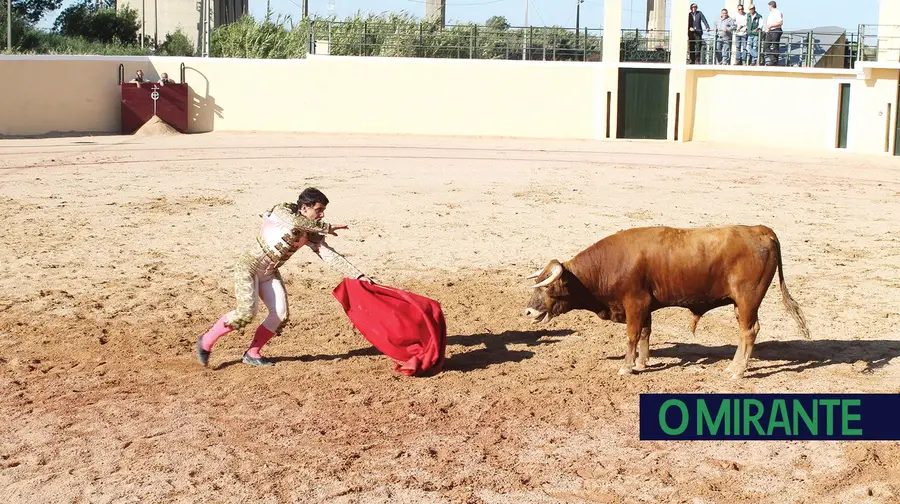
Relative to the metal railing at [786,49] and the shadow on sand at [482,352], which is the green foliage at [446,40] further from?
the shadow on sand at [482,352]

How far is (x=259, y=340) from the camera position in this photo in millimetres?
9273

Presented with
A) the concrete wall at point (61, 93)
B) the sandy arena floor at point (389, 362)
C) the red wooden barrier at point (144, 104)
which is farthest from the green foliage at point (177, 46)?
the sandy arena floor at point (389, 362)

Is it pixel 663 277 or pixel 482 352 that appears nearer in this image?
pixel 663 277

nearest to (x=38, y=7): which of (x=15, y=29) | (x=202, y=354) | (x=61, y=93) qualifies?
(x=15, y=29)

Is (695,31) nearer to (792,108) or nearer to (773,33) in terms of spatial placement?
(773,33)

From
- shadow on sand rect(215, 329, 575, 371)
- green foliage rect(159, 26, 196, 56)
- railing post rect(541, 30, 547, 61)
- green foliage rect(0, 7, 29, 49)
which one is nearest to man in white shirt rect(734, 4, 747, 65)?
railing post rect(541, 30, 547, 61)

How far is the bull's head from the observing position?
898 cm

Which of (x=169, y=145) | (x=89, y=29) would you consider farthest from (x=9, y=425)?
(x=89, y=29)

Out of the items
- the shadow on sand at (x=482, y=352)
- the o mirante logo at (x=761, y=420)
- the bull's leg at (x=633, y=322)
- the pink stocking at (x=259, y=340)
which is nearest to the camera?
the o mirante logo at (x=761, y=420)

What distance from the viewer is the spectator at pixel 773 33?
3059 cm

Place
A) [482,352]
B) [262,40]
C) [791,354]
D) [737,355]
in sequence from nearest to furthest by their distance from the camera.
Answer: [737,355] < [791,354] < [482,352] < [262,40]

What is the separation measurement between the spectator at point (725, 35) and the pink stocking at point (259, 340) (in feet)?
81.3

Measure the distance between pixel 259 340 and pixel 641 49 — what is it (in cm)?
2518

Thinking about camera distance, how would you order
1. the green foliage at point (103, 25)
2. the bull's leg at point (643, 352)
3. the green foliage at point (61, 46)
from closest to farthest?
the bull's leg at point (643, 352) < the green foliage at point (61, 46) < the green foliage at point (103, 25)
